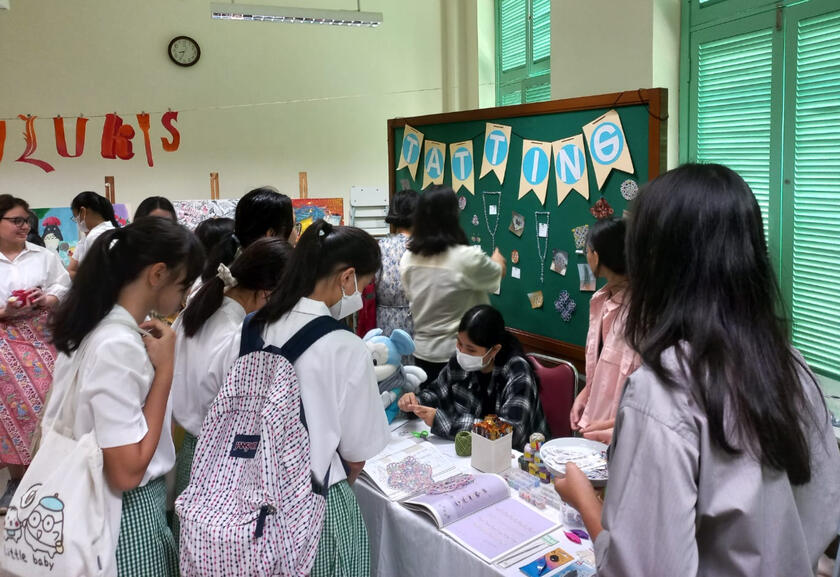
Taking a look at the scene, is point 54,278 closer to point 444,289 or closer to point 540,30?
point 444,289

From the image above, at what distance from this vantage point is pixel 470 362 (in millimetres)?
2326

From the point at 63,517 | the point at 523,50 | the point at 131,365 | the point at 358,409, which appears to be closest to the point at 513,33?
the point at 523,50

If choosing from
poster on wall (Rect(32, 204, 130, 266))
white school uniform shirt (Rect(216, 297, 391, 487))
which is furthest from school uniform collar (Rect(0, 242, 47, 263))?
white school uniform shirt (Rect(216, 297, 391, 487))

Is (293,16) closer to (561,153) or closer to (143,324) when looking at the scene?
(561,153)

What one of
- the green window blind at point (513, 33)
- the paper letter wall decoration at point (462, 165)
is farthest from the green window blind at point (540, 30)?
the paper letter wall decoration at point (462, 165)

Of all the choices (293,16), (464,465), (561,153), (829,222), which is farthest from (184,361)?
(293,16)

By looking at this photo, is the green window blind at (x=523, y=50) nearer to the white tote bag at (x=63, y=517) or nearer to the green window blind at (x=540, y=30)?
the green window blind at (x=540, y=30)

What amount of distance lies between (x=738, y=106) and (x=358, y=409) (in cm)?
229

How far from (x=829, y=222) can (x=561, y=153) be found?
1.09 meters

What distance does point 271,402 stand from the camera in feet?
4.59

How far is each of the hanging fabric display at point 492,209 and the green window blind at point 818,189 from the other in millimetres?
1334

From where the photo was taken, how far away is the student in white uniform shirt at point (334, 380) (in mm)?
1478

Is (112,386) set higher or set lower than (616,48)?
lower

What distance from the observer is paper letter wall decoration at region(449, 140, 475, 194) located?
3.59 m
